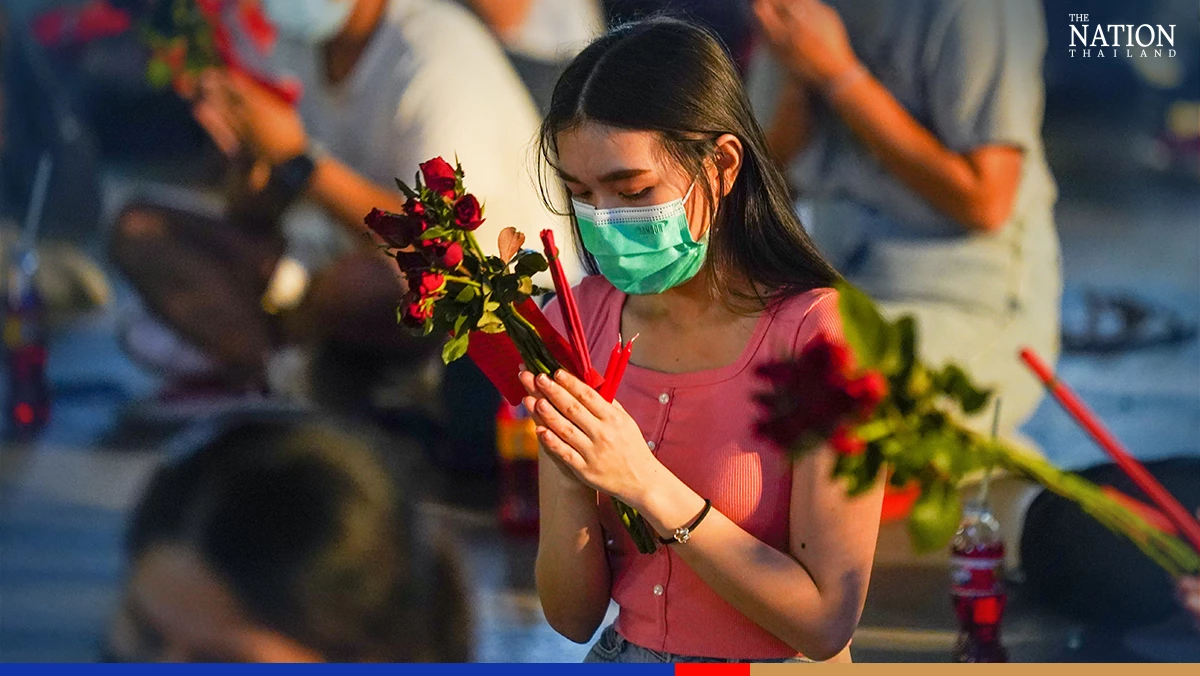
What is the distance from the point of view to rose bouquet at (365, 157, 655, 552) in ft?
3.66

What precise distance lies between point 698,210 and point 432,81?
2.41 meters

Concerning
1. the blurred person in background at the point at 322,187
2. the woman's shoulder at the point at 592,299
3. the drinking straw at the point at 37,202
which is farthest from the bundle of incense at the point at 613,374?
the drinking straw at the point at 37,202

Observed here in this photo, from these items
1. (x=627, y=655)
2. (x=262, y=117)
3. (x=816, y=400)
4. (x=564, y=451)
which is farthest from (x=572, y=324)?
(x=262, y=117)

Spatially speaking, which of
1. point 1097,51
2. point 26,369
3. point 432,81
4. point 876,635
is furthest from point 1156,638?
point 26,369

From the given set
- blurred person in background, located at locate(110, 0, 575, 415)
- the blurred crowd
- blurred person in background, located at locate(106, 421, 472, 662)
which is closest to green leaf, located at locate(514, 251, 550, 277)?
blurred person in background, located at locate(106, 421, 472, 662)

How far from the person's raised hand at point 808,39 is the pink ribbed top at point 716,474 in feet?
7.52

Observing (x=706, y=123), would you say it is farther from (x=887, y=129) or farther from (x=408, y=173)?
(x=408, y=173)

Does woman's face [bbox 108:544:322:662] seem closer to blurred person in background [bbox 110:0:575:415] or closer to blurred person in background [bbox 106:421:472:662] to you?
blurred person in background [bbox 106:421:472:662]

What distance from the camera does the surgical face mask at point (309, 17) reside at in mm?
3629

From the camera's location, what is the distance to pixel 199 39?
3.64 m

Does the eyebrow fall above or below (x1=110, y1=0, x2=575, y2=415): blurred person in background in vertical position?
above

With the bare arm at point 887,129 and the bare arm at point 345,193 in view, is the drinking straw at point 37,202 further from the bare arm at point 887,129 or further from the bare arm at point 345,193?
the bare arm at point 887,129

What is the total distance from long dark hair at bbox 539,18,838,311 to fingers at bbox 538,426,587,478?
0.27 metres

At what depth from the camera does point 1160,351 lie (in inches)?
138
